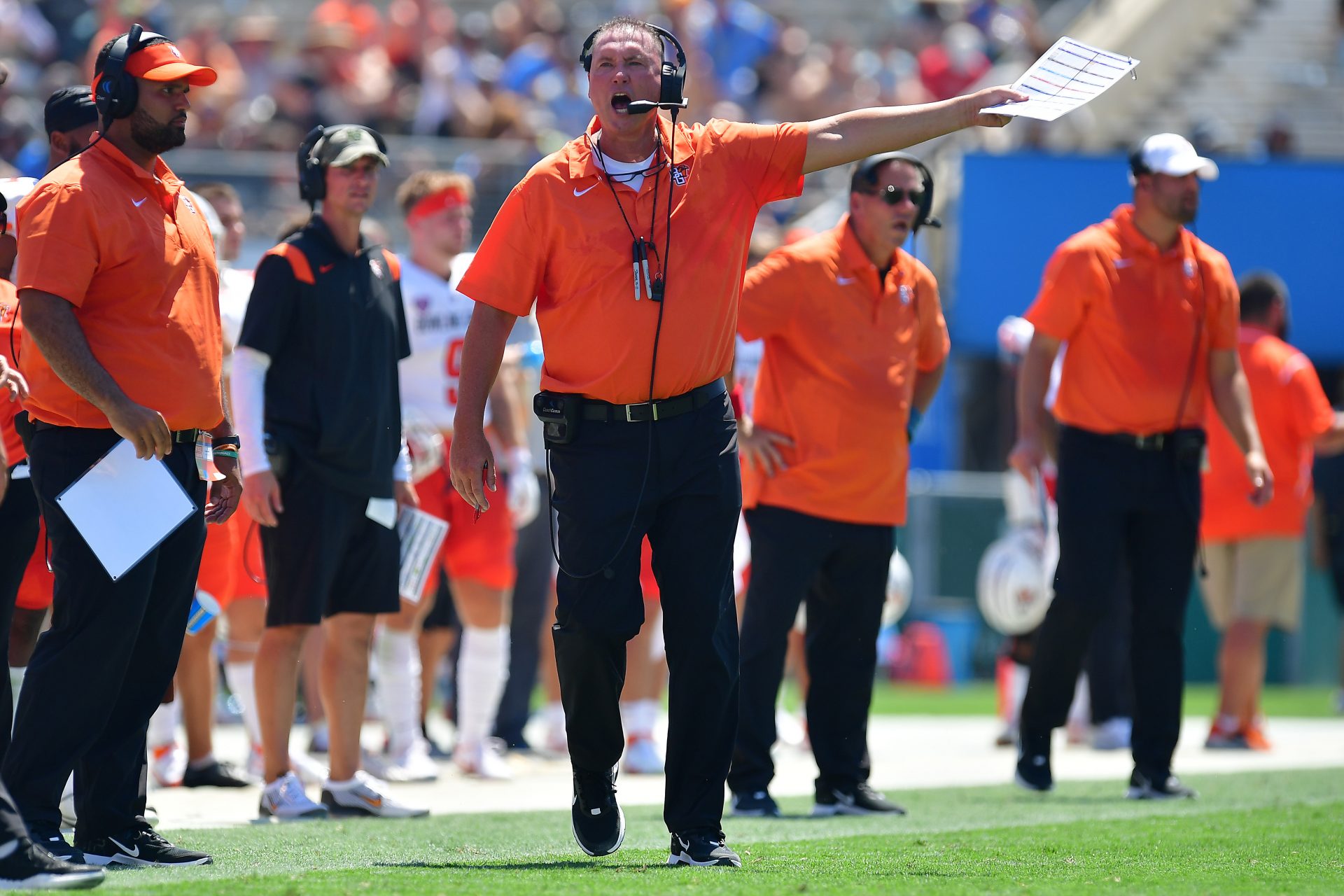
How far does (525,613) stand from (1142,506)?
13.0 ft

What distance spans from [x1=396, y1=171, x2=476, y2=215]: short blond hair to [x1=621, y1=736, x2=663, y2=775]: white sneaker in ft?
8.78

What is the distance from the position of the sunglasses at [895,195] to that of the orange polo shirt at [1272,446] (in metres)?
3.89

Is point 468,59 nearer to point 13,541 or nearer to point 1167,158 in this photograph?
point 1167,158

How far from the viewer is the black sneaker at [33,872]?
450cm

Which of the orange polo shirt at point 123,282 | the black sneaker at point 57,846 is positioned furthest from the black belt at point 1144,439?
the black sneaker at point 57,846

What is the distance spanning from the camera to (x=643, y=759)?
8.84 m

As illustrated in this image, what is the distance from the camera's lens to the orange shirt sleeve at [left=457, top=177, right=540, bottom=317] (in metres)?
5.31

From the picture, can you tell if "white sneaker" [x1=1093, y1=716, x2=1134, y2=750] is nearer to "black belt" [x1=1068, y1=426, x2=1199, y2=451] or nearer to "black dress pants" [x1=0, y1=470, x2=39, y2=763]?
"black belt" [x1=1068, y1=426, x2=1199, y2=451]

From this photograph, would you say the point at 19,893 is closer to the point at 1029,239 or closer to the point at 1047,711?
the point at 1047,711

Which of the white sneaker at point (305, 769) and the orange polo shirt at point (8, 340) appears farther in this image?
the white sneaker at point (305, 769)

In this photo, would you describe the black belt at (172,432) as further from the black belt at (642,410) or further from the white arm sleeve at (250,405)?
the white arm sleeve at (250,405)

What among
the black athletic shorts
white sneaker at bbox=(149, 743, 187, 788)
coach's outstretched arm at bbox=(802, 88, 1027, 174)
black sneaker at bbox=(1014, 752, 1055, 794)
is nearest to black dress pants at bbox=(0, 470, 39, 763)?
the black athletic shorts

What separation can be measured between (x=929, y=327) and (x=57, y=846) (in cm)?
397

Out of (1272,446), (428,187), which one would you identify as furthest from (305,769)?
(1272,446)
